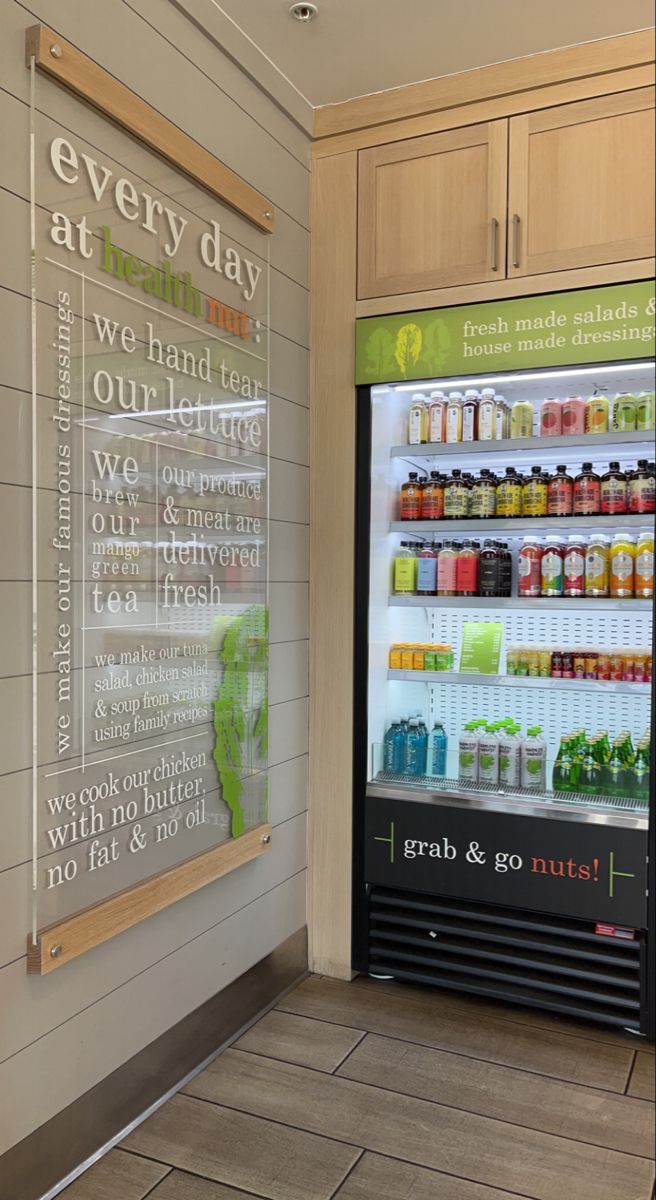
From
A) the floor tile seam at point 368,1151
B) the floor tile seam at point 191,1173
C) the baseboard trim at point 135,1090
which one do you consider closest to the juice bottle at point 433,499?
the baseboard trim at point 135,1090

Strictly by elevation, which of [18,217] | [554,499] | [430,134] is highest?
[430,134]

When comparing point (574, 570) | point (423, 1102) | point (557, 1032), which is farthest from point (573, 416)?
point (423, 1102)

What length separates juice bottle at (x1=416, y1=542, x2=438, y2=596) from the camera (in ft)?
10.2

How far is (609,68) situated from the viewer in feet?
8.64

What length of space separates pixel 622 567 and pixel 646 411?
19.9 inches

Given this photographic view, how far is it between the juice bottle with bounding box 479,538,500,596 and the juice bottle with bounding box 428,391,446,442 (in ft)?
1.46

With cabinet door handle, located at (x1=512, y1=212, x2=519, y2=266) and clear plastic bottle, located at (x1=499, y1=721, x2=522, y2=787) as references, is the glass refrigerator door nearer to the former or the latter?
clear plastic bottle, located at (x1=499, y1=721, x2=522, y2=787)

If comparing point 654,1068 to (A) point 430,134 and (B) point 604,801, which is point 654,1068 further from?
(A) point 430,134

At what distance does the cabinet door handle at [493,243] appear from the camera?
2.81m

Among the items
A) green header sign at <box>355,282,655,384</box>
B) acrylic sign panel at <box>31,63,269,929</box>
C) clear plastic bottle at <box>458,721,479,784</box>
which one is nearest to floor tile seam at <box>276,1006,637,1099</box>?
acrylic sign panel at <box>31,63,269,929</box>

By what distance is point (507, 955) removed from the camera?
285 cm

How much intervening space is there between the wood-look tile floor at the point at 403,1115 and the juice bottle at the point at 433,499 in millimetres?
1695

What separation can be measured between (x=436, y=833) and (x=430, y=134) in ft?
7.82

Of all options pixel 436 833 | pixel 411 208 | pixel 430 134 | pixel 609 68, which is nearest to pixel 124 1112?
pixel 436 833
